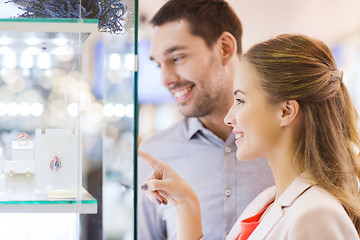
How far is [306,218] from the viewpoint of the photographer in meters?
1.42

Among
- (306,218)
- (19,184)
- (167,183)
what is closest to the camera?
(19,184)

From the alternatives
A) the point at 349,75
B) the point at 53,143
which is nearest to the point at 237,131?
the point at 53,143

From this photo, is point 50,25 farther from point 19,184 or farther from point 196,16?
point 196,16

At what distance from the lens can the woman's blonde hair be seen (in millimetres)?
1602

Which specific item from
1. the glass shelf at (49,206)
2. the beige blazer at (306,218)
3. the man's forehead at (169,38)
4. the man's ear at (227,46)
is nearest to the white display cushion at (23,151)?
the glass shelf at (49,206)

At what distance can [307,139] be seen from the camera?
162 centimetres

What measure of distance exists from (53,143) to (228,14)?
1.35 meters

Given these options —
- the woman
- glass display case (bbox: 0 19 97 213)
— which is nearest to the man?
the woman

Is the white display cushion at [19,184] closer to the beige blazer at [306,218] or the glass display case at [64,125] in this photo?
the glass display case at [64,125]

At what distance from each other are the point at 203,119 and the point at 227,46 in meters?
0.39

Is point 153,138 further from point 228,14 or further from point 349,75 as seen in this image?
point 349,75

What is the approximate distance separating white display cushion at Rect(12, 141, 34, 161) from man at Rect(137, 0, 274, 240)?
97 cm

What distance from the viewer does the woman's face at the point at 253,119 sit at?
5.58 ft

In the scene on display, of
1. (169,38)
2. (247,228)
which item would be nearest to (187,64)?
(169,38)
